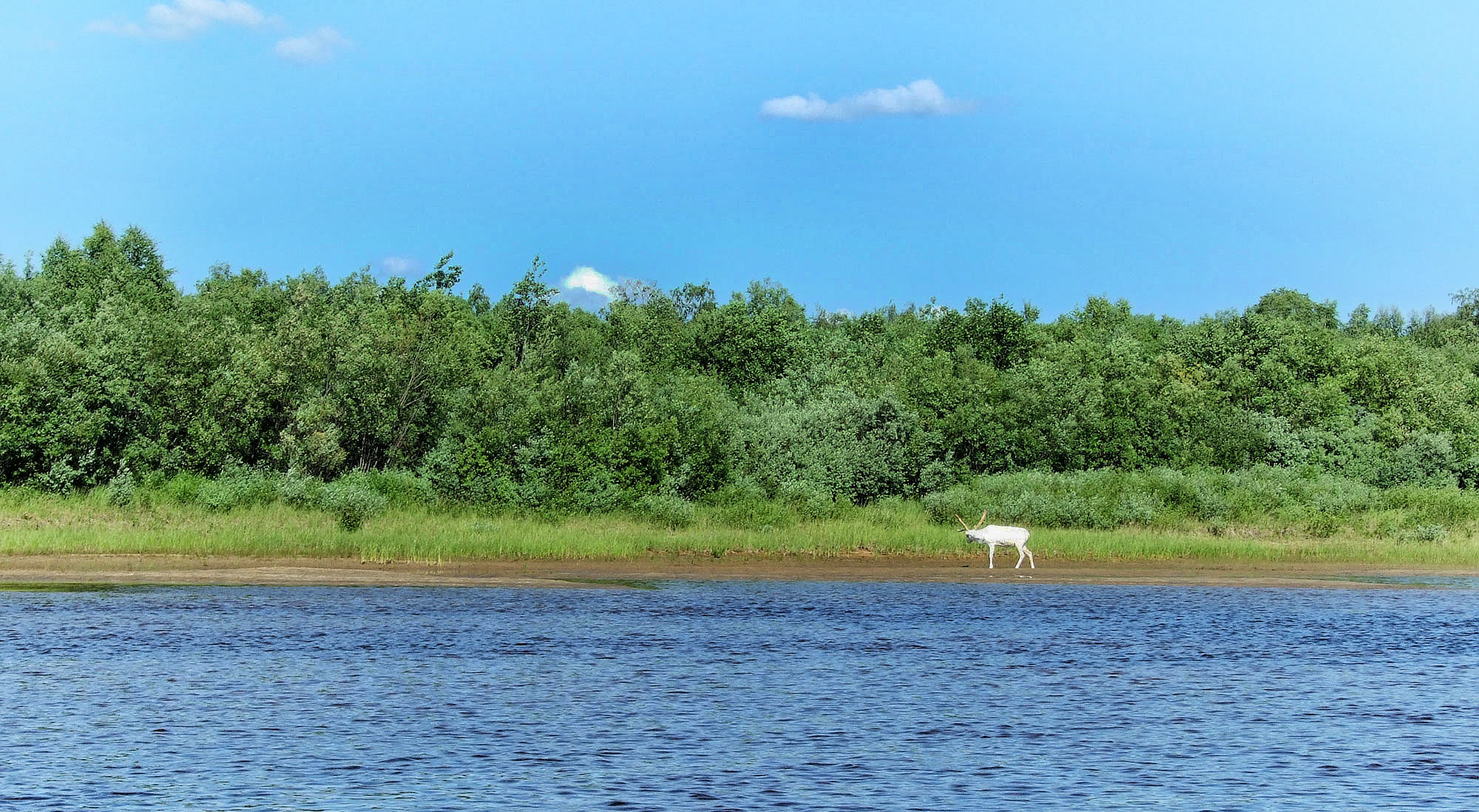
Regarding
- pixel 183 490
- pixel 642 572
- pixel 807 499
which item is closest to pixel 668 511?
pixel 807 499

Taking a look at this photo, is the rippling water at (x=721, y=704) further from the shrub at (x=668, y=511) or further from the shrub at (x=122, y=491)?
the shrub at (x=122, y=491)

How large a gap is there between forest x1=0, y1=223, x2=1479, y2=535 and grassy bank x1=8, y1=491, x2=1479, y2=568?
4.56 feet

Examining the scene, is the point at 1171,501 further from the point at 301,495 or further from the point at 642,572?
the point at 301,495

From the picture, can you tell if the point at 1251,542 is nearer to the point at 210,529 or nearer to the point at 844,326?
the point at 210,529

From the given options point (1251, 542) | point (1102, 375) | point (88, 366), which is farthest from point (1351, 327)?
point (88, 366)

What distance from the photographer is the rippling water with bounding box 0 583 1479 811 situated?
57.2ft

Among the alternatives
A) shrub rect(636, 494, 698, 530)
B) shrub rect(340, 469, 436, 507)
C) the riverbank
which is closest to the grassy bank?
the riverbank

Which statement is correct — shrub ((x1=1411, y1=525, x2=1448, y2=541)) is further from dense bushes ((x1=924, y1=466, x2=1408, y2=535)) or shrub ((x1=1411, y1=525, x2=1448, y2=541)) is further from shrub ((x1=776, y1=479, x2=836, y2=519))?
shrub ((x1=776, y1=479, x2=836, y2=519))

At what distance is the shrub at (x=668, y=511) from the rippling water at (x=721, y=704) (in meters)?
12.6

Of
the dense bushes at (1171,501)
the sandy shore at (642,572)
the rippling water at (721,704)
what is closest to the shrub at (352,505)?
the sandy shore at (642,572)

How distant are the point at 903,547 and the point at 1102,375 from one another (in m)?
30.2

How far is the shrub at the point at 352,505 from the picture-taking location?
156ft

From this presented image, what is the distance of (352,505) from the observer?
4844cm

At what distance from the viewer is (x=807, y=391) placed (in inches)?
2886
